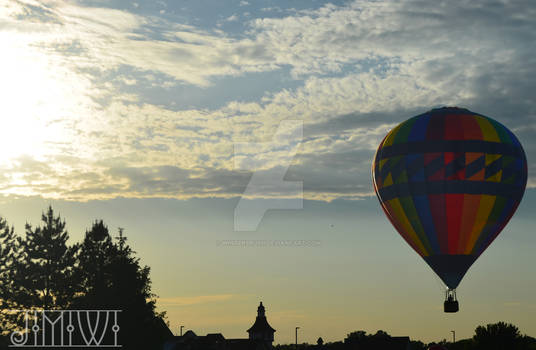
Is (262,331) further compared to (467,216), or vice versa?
(262,331)

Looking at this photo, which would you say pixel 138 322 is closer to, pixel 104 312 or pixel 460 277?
pixel 104 312

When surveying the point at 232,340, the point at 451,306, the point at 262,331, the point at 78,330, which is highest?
the point at 451,306

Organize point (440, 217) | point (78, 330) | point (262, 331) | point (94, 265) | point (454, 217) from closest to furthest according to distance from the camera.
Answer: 1. point (454, 217)
2. point (440, 217)
3. point (78, 330)
4. point (94, 265)
5. point (262, 331)

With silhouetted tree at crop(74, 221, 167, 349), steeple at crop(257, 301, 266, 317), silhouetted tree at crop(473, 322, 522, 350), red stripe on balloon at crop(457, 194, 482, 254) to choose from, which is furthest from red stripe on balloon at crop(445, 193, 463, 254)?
steeple at crop(257, 301, 266, 317)

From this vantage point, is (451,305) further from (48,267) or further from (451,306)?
(48,267)

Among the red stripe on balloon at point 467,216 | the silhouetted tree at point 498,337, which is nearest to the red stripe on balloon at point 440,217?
the red stripe on balloon at point 467,216

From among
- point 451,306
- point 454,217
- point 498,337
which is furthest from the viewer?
point 498,337

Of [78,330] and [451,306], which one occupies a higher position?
[451,306]

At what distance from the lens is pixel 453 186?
150ft

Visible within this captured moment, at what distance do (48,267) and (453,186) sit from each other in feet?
118

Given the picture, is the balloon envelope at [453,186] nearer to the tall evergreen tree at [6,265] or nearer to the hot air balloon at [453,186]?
the hot air balloon at [453,186]

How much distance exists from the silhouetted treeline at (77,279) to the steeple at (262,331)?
40556 mm

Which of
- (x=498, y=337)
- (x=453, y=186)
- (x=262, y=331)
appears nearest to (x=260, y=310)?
(x=262, y=331)

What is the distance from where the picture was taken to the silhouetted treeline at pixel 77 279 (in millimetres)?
55969
